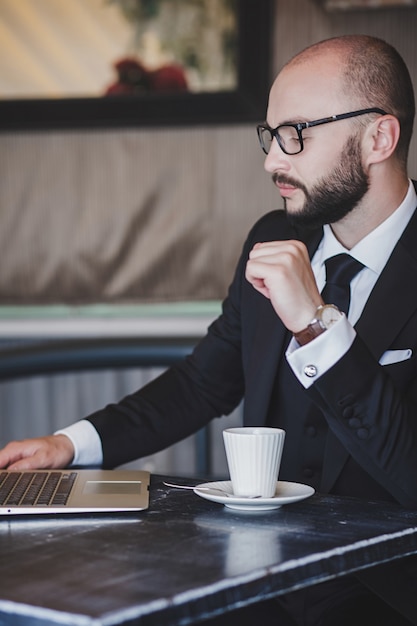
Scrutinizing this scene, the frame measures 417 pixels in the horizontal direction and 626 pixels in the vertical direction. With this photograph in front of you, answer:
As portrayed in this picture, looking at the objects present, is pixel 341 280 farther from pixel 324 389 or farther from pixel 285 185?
pixel 324 389

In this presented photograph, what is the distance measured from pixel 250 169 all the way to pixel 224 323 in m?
0.97

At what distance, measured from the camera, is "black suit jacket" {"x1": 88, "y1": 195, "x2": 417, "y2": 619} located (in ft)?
4.61

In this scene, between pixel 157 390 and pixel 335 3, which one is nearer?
pixel 157 390

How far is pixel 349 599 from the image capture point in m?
1.44

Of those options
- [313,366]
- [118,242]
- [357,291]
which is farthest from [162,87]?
[313,366]

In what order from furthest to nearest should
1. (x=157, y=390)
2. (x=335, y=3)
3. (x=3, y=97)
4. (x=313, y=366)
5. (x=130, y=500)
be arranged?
(x=3, y=97) < (x=335, y=3) < (x=157, y=390) < (x=313, y=366) < (x=130, y=500)

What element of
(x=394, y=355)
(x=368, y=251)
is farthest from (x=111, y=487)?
(x=368, y=251)

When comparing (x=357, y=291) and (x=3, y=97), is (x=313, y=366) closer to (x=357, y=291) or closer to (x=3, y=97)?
(x=357, y=291)

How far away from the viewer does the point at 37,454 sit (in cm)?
158

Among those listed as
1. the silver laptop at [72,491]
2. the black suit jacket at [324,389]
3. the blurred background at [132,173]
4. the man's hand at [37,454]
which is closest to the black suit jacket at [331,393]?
the black suit jacket at [324,389]

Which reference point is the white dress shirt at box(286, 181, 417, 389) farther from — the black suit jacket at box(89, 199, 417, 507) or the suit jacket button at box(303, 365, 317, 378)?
the suit jacket button at box(303, 365, 317, 378)

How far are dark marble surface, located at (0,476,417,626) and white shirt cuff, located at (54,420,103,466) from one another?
349 millimetres

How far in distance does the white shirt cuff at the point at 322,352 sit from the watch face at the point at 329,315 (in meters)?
0.02

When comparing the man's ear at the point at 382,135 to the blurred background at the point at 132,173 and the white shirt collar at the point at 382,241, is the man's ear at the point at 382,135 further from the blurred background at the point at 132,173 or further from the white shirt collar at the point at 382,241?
the blurred background at the point at 132,173
